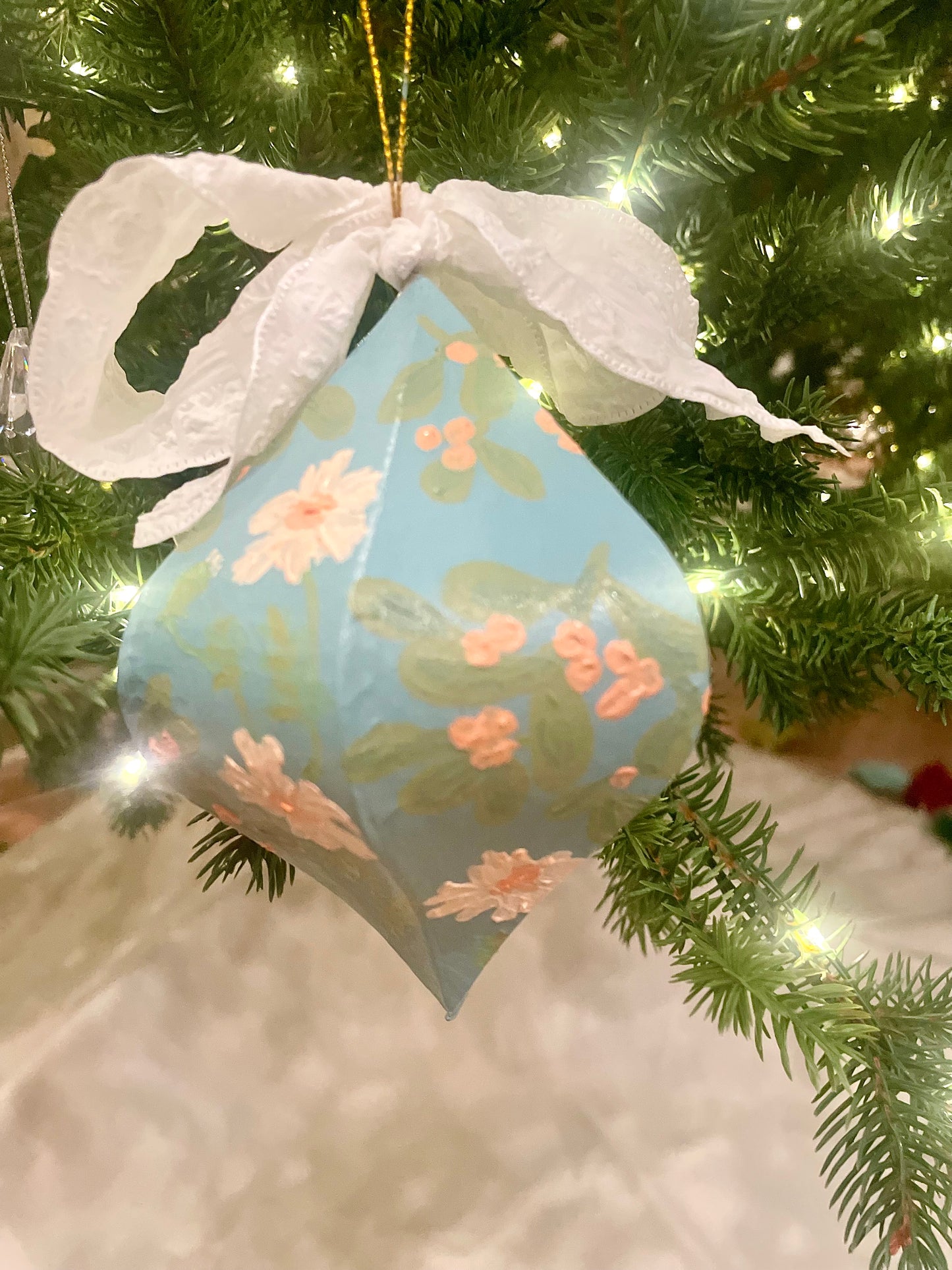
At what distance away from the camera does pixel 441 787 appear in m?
0.27

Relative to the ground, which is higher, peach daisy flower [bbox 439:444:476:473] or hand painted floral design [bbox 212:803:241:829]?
peach daisy flower [bbox 439:444:476:473]

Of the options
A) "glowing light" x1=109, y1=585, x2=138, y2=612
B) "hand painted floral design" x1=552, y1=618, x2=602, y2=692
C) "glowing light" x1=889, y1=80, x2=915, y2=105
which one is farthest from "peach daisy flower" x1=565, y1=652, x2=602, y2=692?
"glowing light" x1=889, y1=80, x2=915, y2=105

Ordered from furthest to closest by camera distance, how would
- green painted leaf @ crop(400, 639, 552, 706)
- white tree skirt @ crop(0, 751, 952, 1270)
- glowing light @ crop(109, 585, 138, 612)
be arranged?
white tree skirt @ crop(0, 751, 952, 1270)
glowing light @ crop(109, 585, 138, 612)
green painted leaf @ crop(400, 639, 552, 706)

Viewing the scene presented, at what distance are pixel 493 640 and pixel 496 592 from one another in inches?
0.6

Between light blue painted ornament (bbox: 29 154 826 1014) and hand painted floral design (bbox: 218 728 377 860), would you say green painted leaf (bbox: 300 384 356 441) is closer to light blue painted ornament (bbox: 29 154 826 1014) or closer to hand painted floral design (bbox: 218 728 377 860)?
light blue painted ornament (bbox: 29 154 826 1014)

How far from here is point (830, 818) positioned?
86 centimetres

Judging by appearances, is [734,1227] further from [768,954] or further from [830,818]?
[830,818]

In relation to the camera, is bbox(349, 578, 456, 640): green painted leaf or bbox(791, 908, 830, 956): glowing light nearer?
bbox(349, 578, 456, 640): green painted leaf

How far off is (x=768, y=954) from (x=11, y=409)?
0.43 metres

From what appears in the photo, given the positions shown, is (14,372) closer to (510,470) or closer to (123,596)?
(123,596)

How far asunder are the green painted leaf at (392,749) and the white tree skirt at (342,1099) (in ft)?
1.21

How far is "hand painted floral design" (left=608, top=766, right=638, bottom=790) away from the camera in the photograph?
0.29 metres

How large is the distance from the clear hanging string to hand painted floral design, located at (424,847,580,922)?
30 cm

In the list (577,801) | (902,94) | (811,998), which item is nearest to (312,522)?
(577,801)
